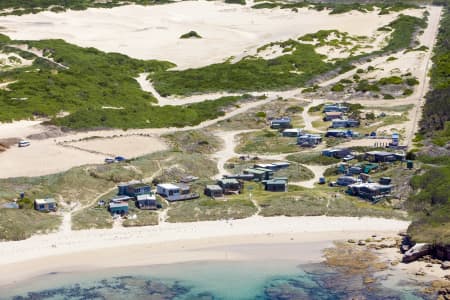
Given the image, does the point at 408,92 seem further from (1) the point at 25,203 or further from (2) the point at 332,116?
(1) the point at 25,203

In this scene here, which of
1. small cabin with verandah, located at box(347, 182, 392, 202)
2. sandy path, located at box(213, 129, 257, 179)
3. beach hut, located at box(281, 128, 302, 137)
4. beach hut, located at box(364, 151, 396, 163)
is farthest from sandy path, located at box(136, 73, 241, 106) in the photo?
small cabin with verandah, located at box(347, 182, 392, 202)

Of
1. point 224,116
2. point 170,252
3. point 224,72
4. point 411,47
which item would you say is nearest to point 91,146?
point 224,116

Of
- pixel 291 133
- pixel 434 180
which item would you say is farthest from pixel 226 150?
pixel 434 180

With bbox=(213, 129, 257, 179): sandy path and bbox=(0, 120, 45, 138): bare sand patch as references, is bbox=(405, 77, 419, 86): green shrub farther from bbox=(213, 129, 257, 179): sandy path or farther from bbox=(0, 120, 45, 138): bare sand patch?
bbox=(0, 120, 45, 138): bare sand patch

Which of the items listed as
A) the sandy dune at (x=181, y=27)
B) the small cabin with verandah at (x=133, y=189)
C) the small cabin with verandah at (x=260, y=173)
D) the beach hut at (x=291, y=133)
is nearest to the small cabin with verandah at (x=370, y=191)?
the small cabin with verandah at (x=260, y=173)

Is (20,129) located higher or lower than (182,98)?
higher

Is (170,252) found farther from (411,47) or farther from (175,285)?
(411,47)
